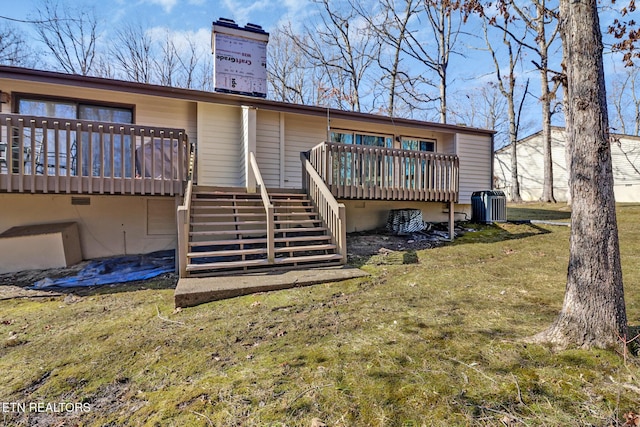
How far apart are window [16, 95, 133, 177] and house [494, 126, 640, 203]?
67.6 ft

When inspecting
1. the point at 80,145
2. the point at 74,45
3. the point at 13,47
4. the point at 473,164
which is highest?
the point at 74,45

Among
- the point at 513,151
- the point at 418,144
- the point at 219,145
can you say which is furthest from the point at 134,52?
the point at 513,151

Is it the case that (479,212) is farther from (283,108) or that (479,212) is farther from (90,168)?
(90,168)

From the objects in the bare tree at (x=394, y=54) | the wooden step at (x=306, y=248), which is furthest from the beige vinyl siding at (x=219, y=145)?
the bare tree at (x=394, y=54)

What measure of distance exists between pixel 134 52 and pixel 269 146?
67.0ft

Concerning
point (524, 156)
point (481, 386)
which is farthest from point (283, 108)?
point (524, 156)

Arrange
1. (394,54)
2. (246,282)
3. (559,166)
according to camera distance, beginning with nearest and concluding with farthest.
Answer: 1. (246,282)
2. (394,54)
3. (559,166)

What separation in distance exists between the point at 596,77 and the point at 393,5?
21.2 meters

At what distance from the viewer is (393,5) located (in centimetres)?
1997

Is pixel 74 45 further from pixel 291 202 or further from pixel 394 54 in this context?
pixel 291 202

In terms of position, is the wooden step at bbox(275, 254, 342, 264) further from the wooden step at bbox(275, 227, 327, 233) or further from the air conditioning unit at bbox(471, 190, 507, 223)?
the air conditioning unit at bbox(471, 190, 507, 223)

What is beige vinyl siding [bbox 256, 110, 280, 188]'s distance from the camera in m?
8.87

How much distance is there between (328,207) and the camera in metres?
6.46

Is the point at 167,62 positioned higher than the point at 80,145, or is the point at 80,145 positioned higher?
the point at 167,62
